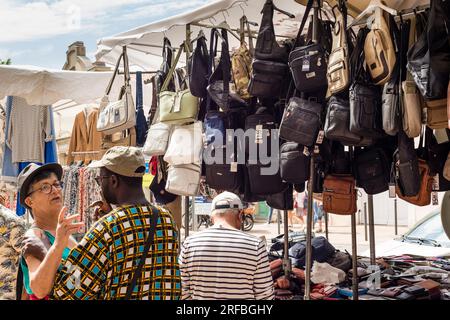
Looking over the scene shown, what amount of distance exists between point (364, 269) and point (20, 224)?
3.10 m

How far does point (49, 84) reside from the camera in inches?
254

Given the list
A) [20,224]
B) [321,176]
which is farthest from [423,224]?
[20,224]

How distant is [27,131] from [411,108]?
488 centimetres

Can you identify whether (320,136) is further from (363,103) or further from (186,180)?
(186,180)

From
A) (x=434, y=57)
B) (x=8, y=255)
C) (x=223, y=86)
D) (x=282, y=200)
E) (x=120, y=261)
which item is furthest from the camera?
(x=282, y=200)

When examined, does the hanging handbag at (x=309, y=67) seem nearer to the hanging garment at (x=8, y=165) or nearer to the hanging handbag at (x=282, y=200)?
the hanging handbag at (x=282, y=200)

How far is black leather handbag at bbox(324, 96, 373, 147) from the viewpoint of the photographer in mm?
4027

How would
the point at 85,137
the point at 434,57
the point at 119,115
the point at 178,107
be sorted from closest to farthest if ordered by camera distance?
1. the point at 434,57
2. the point at 178,107
3. the point at 119,115
4. the point at 85,137

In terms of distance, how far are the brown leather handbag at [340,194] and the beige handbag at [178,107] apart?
1.34 meters

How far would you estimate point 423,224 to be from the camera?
24.6ft

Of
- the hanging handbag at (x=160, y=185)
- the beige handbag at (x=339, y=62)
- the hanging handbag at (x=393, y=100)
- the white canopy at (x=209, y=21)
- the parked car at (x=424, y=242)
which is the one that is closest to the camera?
the hanging handbag at (x=393, y=100)

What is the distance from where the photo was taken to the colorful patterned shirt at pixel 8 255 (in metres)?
3.70

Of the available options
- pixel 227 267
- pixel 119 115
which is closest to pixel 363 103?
pixel 227 267

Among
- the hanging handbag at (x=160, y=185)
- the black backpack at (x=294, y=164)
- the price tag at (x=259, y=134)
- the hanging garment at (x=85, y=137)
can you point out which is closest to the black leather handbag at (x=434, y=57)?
the black backpack at (x=294, y=164)
